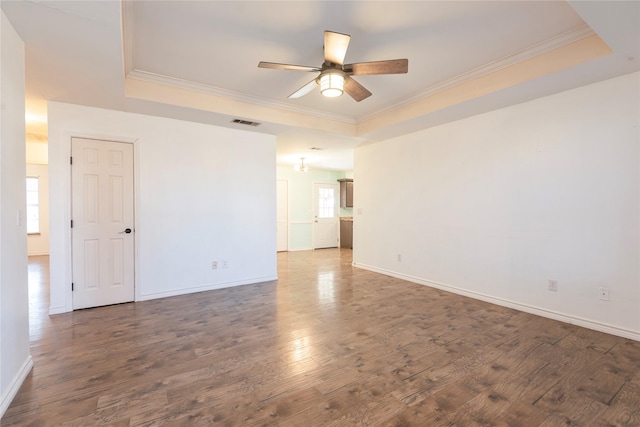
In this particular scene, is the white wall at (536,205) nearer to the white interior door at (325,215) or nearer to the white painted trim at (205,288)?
the white painted trim at (205,288)

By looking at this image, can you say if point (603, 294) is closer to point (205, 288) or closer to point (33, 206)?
point (205, 288)

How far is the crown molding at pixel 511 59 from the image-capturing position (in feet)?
7.95

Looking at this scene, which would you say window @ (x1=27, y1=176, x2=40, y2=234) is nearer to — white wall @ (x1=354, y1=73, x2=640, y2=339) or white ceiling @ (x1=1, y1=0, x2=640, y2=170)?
white ceiling @ (x1=1, y1=0, x2=640, y2=170)

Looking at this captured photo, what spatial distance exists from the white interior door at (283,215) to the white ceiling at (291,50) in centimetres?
425

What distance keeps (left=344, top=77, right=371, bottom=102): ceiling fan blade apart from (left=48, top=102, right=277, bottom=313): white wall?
219cm

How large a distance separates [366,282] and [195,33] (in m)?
3.93

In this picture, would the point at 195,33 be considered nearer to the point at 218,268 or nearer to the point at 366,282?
the point at 218,268

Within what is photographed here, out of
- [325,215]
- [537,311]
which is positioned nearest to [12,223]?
[537,311]

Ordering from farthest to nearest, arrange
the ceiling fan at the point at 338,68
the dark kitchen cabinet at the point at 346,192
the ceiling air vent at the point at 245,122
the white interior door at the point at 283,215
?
the dark kitchen cabinet at the point at 346,192 < the white interior door at the point at 283,215 < the ceiling air vent at the point at 245,122 < the ceiling fan at the point at 338,68

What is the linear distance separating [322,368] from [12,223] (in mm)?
2367

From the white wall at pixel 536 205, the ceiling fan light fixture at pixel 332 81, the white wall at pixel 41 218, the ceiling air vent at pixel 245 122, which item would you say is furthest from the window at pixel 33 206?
the white wall at pixel 536 205

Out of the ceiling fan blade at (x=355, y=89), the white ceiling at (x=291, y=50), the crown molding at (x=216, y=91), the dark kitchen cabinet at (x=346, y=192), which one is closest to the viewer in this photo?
the white ceiling at (x=291, y=50)

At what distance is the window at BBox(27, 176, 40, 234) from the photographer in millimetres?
7211

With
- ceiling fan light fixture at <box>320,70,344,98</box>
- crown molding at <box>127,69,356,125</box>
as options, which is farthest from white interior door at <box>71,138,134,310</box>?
ceiling fan light fixture at <box>320,70,344,98</box>
